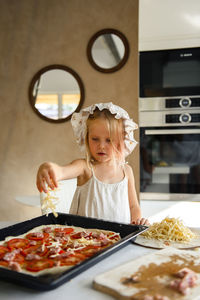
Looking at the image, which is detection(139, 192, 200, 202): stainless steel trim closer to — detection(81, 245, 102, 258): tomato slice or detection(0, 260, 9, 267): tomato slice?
detection(81, 245, 102, 258): tomato slice

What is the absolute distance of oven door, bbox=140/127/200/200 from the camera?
2.56 metres

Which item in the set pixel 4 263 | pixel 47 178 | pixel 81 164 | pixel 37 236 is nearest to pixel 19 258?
pixel 4 263

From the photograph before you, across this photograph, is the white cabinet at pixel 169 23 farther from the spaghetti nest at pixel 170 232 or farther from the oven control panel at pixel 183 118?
the spaghetti nest at pixel 170 232

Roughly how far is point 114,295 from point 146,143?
78.2 inches

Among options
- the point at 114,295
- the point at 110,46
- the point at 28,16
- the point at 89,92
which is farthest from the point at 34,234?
the point at 28,16

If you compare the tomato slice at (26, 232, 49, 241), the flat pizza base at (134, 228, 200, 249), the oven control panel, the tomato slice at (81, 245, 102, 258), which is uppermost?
the oven control panel

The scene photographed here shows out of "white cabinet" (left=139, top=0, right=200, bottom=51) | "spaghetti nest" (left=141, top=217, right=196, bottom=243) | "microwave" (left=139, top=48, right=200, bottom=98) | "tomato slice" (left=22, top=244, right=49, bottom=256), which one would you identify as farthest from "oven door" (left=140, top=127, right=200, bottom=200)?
"tomato slice" (left=22, top=244, right=49, bottom=256)

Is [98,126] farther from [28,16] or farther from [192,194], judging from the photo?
[28,16]

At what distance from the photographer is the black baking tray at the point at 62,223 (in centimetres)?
70

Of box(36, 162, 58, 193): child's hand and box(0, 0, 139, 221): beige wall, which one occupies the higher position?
box(0, 0, 139, 221): beige wall

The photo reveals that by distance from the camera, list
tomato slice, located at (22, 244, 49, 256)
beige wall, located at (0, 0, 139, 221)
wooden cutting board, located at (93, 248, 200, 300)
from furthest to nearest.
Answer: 1. beige wall, located at (0, 0, 139, 221)
2. tomato slice, located at (22, 244, 49, 256)
3. wooden cutting board, located at (93, 248, 200, 300)

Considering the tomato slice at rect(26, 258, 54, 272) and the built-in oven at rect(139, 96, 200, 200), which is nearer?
the tomato slice at rect(26, 258, 54, 272)

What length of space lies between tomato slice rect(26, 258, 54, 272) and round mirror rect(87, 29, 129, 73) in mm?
2415

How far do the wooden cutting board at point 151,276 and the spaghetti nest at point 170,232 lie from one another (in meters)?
0.18
